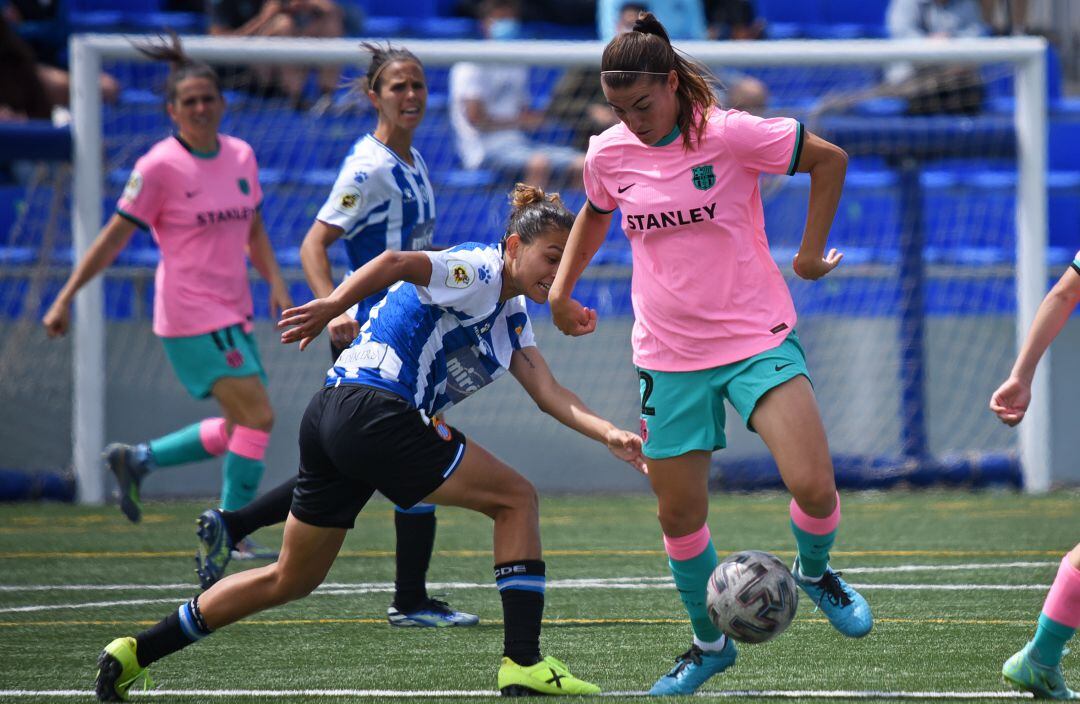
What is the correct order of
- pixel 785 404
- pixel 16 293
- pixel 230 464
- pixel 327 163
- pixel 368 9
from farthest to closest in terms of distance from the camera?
pixel 368 9 < pixel 327 163 < pixel 16 293 < pixel 230 464 < pixel 785 404

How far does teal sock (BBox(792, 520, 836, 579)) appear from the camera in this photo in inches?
199

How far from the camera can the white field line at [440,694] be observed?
14.7 feet

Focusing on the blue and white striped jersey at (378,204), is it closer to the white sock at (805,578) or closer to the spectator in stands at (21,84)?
the white sock at (805,578)

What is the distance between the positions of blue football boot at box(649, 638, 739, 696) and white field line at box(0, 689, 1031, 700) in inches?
2.1

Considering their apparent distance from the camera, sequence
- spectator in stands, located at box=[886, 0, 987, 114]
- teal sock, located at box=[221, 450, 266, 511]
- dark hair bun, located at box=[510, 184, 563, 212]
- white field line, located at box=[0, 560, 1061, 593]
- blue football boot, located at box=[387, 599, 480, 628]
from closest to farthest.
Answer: dark hair bun, located at box=[510, 184, 563, 212]
blue football boot, located at box=[387, 599, 480, 628]
white field line, located at box=[0, 560, 1061, 593]
teal sock, located at box=[221, 450, 266, 511]
spectator in stands, located at box=[886, 0, 987, 114]

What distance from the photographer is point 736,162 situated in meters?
5.00

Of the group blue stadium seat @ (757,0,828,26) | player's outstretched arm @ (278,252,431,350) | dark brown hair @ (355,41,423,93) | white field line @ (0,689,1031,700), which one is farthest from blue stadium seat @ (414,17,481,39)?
white field line @ (0,689,1031,700)

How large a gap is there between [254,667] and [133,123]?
7.68 metres

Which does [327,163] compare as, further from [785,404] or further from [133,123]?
[785,404]

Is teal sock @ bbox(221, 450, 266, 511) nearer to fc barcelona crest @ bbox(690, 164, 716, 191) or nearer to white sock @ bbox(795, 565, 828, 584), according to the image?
white sock @ bbox(795, 565, 828, 584)

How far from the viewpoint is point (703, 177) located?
16.3 feet

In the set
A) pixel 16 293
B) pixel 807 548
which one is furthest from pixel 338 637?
pixel 16 293

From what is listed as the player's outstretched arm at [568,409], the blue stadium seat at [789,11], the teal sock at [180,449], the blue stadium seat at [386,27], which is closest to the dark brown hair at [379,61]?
the player's outstretched arm at [568,409]

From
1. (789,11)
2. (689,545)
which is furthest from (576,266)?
(789,11)
